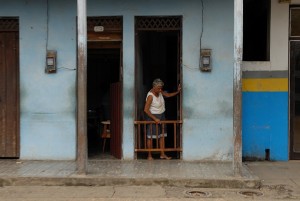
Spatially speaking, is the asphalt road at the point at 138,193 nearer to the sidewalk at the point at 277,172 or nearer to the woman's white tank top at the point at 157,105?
the sidewalk at the point at 277,172

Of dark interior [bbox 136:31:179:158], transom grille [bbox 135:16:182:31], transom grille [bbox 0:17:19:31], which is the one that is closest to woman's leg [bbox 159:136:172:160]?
dark interior [bbox 136:31:179:158]

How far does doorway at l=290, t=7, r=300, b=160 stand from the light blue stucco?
1427 mm

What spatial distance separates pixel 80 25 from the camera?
8.05 metres

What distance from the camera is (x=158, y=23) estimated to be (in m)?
9.70

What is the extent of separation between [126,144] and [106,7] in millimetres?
2891

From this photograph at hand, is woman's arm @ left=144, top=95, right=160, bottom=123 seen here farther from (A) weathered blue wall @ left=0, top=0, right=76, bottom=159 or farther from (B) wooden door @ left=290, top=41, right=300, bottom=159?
(B) wooden door @ left=290, top=41, right=300, bottom=159

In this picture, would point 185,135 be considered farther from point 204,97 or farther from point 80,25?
point 80,25

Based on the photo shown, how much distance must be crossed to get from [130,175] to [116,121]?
1974mm

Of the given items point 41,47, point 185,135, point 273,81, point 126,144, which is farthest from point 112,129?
point 273,81

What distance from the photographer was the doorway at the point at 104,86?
31.9 ft

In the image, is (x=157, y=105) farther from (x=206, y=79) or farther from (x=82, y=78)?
(x=82, y=78)

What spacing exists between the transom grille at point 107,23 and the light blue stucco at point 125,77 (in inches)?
5.8

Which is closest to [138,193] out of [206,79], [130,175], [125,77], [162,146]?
[130,175]

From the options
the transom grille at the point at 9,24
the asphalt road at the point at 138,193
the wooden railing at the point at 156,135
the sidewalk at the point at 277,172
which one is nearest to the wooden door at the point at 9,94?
the transom grille at the point at 9,24
